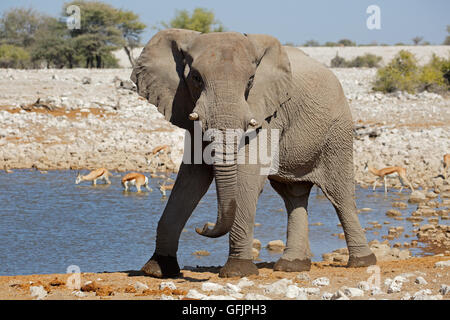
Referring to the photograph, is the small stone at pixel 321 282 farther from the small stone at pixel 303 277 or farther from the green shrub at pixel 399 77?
the green shrub at pixel 399 77

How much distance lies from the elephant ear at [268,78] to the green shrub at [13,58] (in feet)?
125

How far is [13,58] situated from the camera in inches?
1719

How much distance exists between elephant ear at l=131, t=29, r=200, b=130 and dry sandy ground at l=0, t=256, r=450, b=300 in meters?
1.34

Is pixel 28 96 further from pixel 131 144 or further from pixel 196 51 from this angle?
pixel 196 51

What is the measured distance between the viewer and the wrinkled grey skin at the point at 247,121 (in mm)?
→ 6129

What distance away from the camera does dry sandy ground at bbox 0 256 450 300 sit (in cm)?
603

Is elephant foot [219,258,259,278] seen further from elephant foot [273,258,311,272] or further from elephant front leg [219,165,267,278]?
elephant foot [273,258,311,272]

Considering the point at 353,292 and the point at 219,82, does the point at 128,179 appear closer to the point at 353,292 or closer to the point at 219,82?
the point at 219,82

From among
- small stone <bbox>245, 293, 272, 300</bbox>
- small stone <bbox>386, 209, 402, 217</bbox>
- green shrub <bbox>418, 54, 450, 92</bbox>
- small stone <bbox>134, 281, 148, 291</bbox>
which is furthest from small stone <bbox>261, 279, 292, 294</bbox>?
green shrub <bbox>418, 54, 450, 92</bbox>

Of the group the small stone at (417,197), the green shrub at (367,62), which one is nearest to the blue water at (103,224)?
the small stone at (417,197)

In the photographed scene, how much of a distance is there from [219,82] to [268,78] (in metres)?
0.92

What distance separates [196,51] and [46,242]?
4.72 m

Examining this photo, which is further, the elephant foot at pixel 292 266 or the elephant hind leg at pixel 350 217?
the elephant hind leg at pixel 350 217

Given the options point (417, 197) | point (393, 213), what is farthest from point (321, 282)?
point (417, 197)
